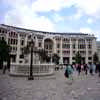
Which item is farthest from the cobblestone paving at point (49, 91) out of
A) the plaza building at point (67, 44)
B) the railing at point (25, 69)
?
the plaza building at point (67, 44)

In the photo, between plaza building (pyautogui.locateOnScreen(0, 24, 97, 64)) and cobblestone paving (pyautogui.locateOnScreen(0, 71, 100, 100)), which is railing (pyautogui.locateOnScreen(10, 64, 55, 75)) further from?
plaza building (pyautogui.locateOnScreen(0, 24, 97, 64))

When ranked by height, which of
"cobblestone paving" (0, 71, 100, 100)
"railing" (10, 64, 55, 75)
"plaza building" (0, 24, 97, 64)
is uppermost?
"plaza building" (0, 24, 97, 64)

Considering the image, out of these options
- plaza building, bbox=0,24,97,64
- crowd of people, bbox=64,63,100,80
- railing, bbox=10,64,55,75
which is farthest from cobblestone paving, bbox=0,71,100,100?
plaza building, bbox=0,24,97,64

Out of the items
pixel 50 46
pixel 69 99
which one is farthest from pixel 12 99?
pixel 50 46

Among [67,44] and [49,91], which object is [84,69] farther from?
[67,44]

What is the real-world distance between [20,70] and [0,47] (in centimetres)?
1618

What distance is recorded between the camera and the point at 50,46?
66.7m

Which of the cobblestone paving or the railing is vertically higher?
the railing

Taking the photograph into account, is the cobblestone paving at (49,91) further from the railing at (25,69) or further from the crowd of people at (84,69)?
the railing at (25,69)

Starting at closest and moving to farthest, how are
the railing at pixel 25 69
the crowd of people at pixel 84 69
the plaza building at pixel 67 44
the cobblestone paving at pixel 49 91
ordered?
the cobblestone paving at pixel 49 91 → the crowd of people at pixel 84 69 → the railing at pixel 25 69 → the plaza building at pixel 67 44

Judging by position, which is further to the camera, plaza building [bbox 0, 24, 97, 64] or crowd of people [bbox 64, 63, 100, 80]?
plaza building [bbox 0, 24, 97, 64]

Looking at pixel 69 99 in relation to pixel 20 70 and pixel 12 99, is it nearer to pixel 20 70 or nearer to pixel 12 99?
pixel 12 99

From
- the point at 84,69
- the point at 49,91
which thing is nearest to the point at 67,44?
the point at 84,69

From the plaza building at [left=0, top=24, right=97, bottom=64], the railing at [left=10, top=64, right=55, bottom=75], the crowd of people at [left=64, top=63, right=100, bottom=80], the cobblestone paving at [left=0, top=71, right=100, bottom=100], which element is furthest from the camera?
the plaza building at [left=0, top=24, right=97, bottom=64]
